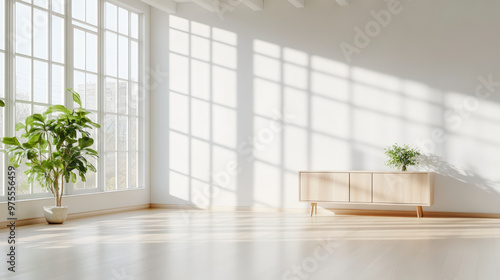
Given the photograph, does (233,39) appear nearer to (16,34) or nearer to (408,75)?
(408,75)

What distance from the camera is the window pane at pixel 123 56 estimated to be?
9289 mm

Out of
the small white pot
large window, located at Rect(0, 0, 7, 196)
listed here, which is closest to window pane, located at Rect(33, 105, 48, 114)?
large window, located at Rect(0, 0, 7, 196)

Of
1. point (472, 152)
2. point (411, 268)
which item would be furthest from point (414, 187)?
point (411, 268)

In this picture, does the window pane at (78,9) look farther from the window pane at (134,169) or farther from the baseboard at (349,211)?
the baseboard at (349,211)

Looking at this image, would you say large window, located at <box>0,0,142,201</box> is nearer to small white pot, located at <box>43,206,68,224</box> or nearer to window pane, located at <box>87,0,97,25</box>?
window pane, located at <box>87,0,97,25</box>

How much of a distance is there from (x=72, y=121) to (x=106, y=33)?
2.09m

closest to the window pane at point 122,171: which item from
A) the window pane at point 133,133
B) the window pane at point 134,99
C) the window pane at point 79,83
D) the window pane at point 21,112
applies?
the window pane at point 133,133

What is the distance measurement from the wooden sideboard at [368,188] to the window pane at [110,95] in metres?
3.16

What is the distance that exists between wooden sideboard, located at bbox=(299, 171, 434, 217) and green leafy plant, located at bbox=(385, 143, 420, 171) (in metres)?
0.23

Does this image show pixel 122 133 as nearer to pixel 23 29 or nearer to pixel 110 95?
pixel 110 95

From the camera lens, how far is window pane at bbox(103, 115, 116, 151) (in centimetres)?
889

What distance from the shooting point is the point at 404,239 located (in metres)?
5.89

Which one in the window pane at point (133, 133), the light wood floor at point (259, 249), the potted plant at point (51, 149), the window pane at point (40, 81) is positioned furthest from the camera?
the window pane at point (133, 133)

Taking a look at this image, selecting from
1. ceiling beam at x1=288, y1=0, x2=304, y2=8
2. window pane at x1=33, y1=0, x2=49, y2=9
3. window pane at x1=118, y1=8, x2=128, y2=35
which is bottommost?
window pane at x1=33, y1=0, x2=49, y2=9
